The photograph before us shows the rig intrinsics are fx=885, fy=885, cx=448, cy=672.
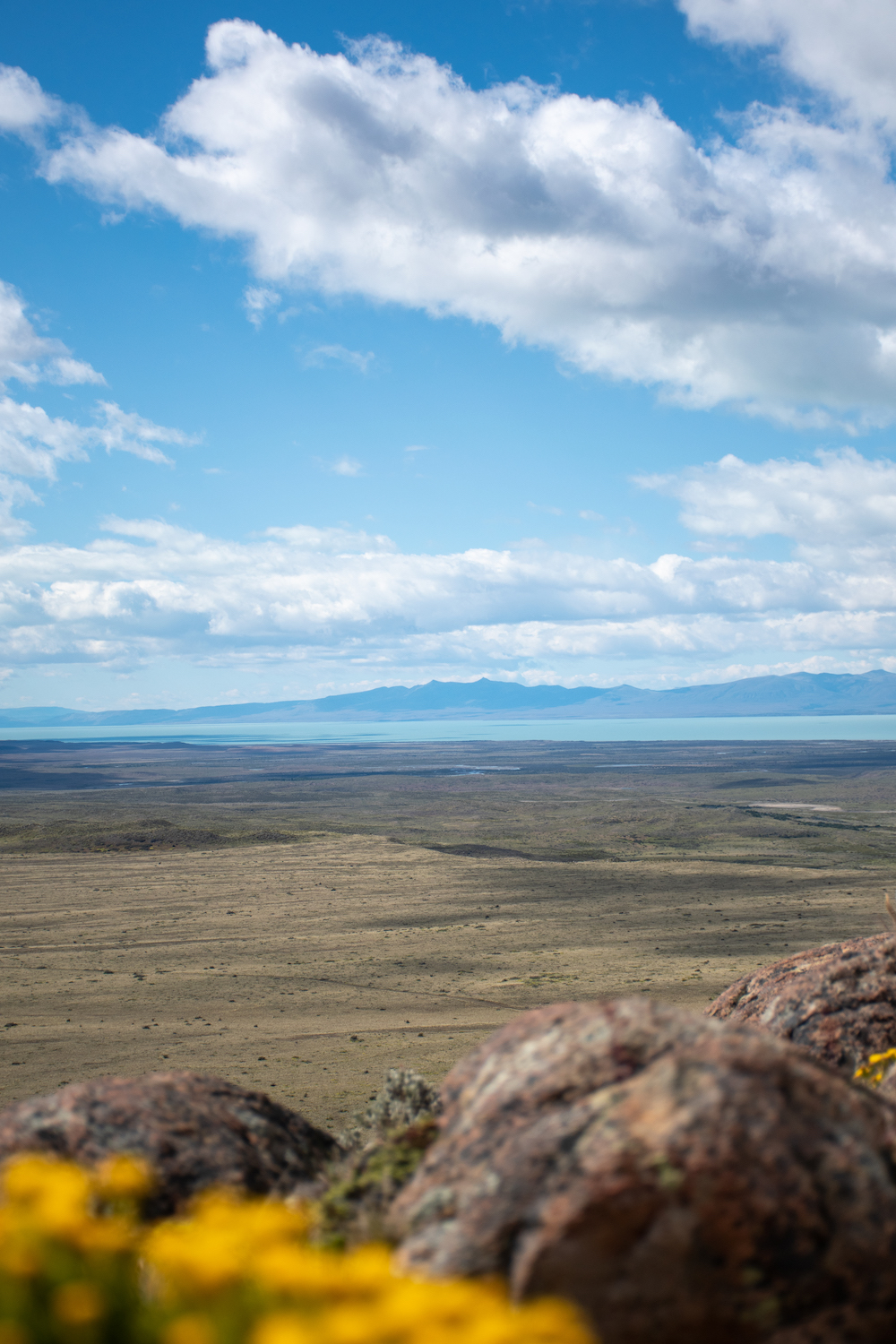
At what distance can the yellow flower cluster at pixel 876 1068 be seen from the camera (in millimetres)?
6379

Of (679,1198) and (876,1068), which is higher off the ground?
(679,1198)

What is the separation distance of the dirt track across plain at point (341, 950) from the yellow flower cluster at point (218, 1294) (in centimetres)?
1099

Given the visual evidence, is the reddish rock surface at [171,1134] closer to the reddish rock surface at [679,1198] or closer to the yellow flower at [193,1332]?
the reddish rock surface at [679,1198]

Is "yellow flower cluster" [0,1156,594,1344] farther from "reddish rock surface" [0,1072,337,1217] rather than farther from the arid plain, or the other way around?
the arid plain

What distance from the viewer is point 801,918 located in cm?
2830

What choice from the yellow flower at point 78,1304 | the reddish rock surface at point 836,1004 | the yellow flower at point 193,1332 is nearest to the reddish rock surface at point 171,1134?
the yellow flower at point 78,1304

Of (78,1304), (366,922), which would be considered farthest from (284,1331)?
(366,922)

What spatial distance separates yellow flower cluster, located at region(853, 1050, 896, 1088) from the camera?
6.38 meters

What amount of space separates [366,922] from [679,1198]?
2685 cm

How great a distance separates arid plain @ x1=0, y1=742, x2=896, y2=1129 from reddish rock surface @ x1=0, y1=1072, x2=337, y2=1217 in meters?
8.70

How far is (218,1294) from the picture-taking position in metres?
2.25

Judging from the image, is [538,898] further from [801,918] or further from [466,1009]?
[466,1009]

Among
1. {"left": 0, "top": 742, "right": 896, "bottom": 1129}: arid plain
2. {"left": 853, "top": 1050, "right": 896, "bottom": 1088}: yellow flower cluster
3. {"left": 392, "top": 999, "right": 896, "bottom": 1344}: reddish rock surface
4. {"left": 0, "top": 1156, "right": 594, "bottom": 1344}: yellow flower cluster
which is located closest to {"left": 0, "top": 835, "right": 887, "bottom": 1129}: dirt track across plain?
{"left": 0, "top": 742, "right": 896, "bottom": 1129}: arid plain

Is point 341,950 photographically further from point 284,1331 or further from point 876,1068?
point 284,1331
